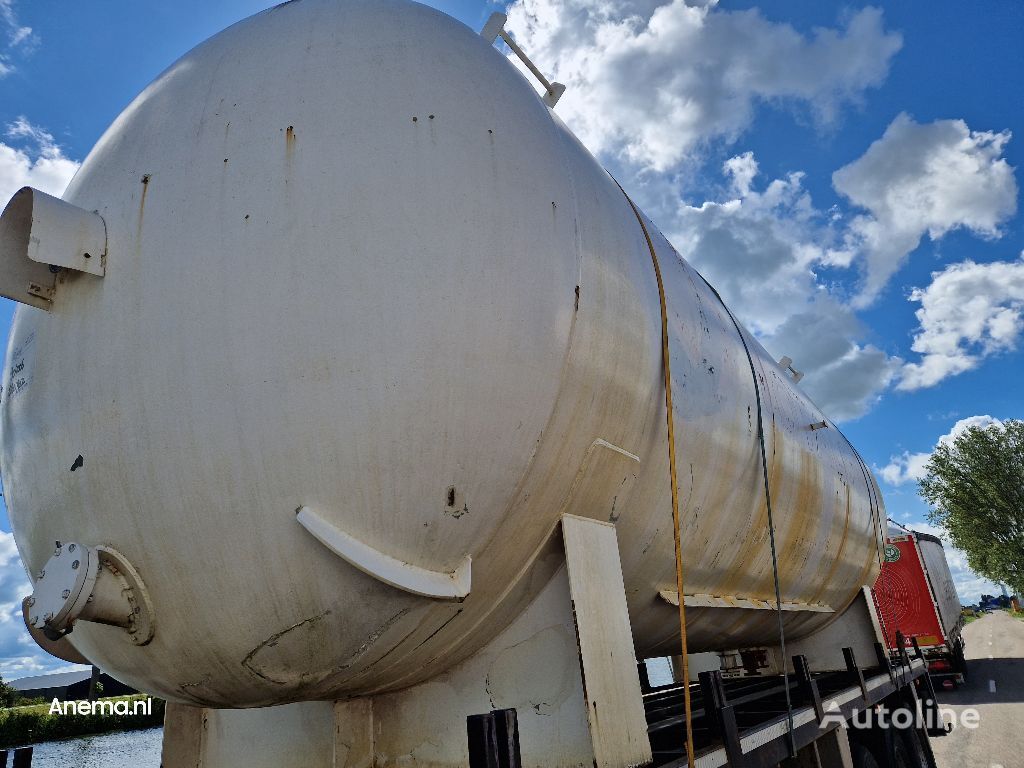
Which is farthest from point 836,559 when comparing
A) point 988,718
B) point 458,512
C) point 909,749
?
point 988,718

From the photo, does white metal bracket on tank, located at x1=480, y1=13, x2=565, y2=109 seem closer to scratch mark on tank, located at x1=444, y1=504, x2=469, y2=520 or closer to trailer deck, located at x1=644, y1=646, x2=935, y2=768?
scratch mark on tank, located at x1=444, y1=504, x2=469, y2=520

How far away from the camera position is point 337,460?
5.71 feet

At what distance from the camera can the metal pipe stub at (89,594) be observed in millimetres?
1660

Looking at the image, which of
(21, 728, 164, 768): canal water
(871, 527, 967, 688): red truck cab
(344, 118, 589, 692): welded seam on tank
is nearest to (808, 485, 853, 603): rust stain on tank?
(344, 118, 589, 692): welded seam on tank

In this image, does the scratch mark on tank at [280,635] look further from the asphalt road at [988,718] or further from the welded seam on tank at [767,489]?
the asphalt road at [988,718]

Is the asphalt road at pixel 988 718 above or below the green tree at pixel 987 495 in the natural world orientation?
below

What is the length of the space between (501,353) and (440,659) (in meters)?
1.12

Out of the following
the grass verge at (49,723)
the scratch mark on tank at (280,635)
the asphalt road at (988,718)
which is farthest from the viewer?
the grass verge at (49,723)

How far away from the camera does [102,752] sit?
15.9 meters

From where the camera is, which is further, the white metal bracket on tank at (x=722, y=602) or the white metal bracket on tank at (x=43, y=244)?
the white metal bracket on tank at (x=722, y=602)

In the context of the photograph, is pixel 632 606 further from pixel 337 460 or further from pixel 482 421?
pixel 337 460

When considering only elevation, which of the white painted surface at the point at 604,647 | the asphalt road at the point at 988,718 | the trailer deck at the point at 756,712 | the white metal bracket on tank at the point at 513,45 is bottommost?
the asphalt road at the point at 988,718

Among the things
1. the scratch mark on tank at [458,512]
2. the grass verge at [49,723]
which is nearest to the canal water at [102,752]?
the grass verge at [49,723]

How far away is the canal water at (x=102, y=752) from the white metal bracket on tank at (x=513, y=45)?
37.9 feet
